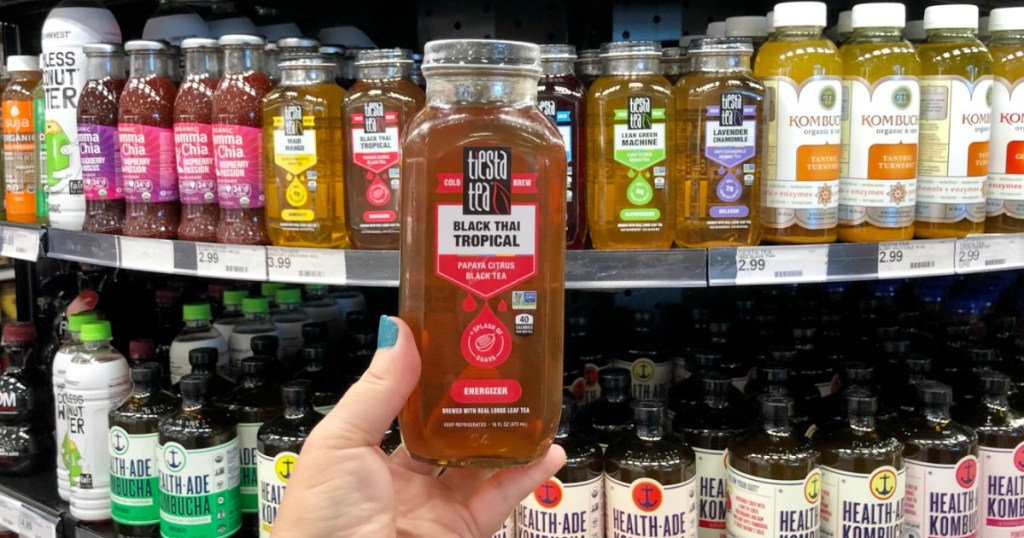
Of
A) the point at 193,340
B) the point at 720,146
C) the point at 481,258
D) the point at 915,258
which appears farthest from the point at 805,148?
the point at 193,340

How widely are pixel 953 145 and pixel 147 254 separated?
4.50 ft

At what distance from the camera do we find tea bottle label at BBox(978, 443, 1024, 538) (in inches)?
60.1

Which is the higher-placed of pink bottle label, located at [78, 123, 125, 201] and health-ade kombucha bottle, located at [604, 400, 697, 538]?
pink bottle label, located at [78, 123, 125, 201]

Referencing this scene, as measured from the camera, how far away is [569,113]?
1.36 metres

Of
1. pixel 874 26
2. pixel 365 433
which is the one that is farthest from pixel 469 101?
pixel 874 26

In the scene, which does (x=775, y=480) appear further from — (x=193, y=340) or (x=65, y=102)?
(x=65, y=102)

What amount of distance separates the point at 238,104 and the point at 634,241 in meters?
0.69

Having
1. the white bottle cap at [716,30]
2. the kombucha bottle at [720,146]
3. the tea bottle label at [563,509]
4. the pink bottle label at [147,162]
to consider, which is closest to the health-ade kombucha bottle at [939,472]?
the kombucha bottle at [720,146]

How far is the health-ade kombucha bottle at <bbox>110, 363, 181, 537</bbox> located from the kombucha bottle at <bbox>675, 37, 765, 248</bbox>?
1014 mm

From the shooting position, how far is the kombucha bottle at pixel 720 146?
1342 millimetres

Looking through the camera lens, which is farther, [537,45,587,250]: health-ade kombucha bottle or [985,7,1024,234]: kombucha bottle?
[985,7,1024,234]: kombucha bottle

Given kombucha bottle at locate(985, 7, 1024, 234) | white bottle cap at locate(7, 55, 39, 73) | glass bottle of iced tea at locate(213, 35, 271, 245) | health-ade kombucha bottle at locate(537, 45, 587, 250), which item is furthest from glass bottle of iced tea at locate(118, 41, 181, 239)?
kombucha bottle at locate(985, 7, 1024, 234)

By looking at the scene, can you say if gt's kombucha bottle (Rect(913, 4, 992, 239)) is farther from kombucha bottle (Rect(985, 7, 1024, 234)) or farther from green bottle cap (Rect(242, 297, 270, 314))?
green bottle cap (Rect(242, 297, 270, 314))

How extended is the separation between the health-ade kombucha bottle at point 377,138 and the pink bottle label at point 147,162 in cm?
39
